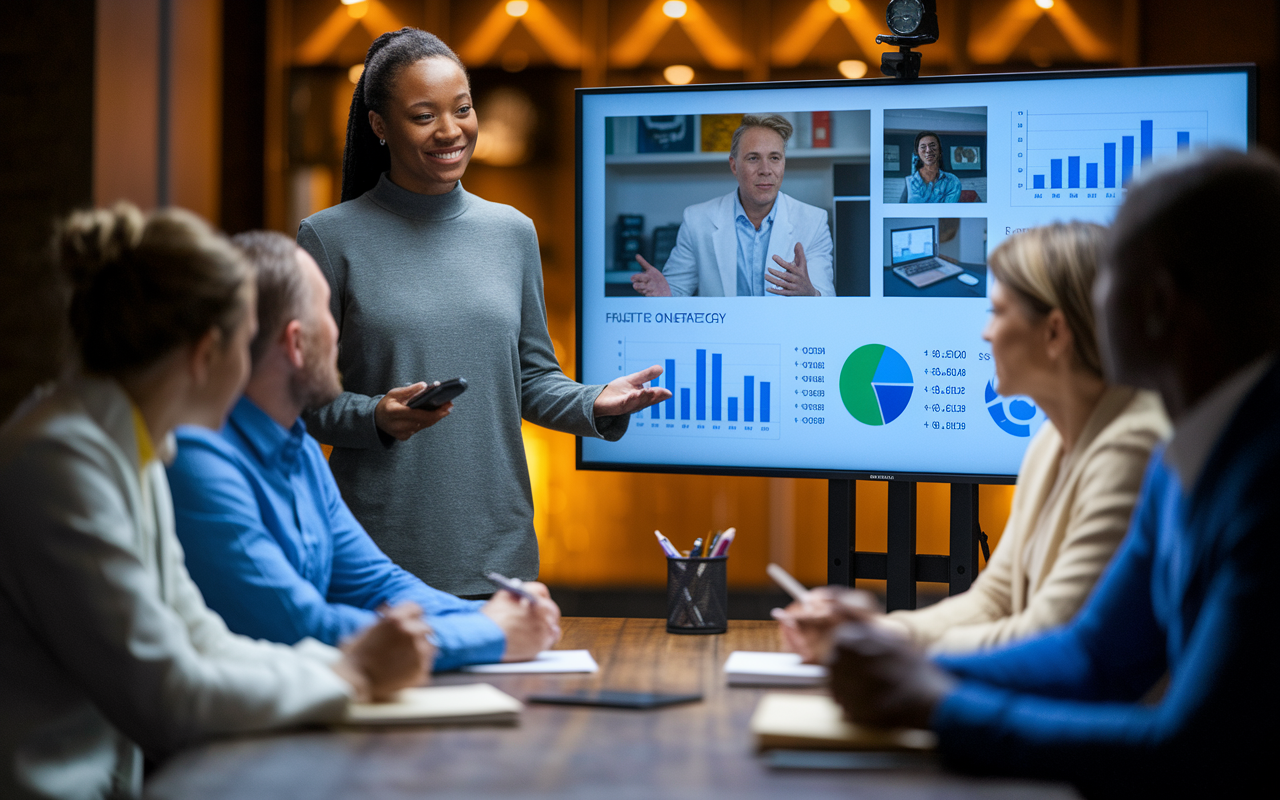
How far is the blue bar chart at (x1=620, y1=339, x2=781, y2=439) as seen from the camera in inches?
102

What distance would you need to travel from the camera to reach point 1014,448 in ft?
8.15

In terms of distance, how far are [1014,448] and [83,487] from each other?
73.4 inches

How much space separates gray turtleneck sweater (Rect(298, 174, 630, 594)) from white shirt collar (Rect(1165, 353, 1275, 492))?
56.6 inches

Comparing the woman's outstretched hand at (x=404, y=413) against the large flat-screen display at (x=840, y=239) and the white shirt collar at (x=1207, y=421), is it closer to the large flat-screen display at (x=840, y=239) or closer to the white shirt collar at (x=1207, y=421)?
the large flat-screen display at (x=840, y=239)

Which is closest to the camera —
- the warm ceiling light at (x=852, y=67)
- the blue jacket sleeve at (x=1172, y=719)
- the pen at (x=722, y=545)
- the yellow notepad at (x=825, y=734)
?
the blue jacket sleeve at (x=1172, y=719)

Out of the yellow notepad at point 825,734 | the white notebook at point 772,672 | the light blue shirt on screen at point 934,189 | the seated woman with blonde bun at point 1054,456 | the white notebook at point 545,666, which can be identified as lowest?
the white notebook at point 545,666

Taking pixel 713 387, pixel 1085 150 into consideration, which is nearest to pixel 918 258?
pixel 1085 150

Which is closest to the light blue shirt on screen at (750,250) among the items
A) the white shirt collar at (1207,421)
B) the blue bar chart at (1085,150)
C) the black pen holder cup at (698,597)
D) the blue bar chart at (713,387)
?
the blue bar chart at (713,387)

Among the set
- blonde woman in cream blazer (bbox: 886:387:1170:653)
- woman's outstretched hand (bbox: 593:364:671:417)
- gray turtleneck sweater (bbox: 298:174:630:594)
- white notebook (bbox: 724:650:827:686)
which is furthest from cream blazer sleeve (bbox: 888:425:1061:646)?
gray turtleneck sweater (bbox: 298:174:630:594)

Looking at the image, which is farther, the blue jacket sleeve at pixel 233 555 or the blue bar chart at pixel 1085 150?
the blue bar chart at pixel 1085 150

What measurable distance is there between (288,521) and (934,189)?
151 cm

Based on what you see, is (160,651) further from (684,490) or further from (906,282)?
(684,490)

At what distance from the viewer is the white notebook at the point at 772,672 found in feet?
5.22

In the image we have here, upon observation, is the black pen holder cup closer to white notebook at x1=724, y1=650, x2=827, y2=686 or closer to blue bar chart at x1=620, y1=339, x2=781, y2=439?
white notebook at x1=724, y1=650, x2=827, y2=686
